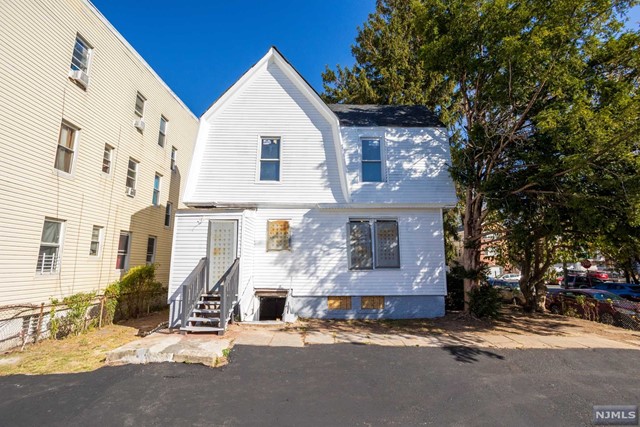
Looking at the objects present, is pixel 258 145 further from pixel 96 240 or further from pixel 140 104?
pixel 140 104

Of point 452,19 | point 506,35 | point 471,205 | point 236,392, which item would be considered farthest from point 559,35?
point 236,392

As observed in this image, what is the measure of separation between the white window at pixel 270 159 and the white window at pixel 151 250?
24.9ft

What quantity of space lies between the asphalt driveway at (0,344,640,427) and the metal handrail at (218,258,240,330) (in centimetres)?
126

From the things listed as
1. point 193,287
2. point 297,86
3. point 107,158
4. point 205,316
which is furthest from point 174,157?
point 205,316

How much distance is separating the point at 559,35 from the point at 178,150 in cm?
1726

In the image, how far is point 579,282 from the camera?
26469 millimetres

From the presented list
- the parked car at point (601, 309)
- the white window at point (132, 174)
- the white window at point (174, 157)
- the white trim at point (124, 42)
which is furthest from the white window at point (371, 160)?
the white window at point (174, 157)

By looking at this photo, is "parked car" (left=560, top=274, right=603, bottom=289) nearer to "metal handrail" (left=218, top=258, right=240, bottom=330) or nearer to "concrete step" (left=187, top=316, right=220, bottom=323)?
"metal handrail" (left=218, top=258, right=240, bottom=330)

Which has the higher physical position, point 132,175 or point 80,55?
point 80,55

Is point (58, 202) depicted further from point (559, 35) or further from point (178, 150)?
point (559, 35)

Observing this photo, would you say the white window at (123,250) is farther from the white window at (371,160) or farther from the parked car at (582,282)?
the parked car at (582,282)

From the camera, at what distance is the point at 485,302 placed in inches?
391

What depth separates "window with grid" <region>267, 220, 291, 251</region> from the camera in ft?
33.4

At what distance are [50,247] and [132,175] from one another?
16.2 ft
